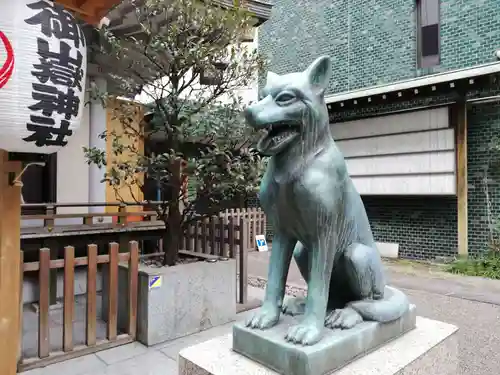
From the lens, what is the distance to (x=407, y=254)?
963 cm

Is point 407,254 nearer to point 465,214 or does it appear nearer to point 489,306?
point 465,214

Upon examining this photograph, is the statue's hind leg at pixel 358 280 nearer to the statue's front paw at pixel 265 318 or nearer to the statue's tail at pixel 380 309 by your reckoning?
the statue's tail at pixel 380 309

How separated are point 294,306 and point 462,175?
763 cm

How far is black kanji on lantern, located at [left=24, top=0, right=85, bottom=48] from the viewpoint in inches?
118

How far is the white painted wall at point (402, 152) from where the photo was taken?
28.6ft

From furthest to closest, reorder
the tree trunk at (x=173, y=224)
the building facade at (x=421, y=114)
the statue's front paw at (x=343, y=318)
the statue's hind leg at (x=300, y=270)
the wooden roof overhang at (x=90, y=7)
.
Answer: the building facade at (x=421, y=114), the tree trunk at (x=173, y=224), the wooden roof overhang at (x=90, y=7), the statue's hind leg at (x=300, y=270), the statue's front paw at (x=343, y=318)

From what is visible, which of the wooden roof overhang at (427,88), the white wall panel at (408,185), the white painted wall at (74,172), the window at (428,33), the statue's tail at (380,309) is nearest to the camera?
the statue's tail at (380,309)

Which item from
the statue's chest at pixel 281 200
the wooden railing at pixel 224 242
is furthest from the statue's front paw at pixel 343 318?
the wooden railing at pixel 224 242

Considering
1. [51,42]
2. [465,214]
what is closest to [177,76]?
Answer: [51,42]

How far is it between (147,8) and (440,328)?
4493 millimetres

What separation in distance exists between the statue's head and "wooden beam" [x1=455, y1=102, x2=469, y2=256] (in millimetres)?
7787

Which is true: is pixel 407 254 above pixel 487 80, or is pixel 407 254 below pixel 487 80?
below

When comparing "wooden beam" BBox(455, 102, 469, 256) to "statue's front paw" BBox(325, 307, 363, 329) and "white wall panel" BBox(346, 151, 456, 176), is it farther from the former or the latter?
"statue's front paw" BBox(325, 307, 363, 329)

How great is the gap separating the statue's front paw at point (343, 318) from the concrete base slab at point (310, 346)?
0.09 feet
